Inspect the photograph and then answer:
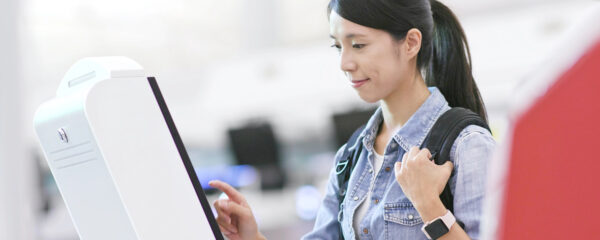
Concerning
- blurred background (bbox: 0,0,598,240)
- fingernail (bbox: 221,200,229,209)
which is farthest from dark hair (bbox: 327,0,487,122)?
blurred background (bbox: 0,0,598,240)

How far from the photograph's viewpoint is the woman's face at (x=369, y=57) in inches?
39.6

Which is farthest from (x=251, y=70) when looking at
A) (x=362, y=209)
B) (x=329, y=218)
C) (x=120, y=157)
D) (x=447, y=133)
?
(x=120, y=157)

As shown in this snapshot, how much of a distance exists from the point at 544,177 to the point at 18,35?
71.0 inches

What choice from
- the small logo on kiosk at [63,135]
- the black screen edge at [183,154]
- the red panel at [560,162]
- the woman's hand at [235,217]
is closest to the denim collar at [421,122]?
the woman's hand at [235,217]

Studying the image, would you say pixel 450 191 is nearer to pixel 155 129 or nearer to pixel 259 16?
pixel 155 129

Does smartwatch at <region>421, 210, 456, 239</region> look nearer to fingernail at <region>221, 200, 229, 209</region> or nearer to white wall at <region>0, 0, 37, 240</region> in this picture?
fingernail at <region>221, 200, 229, 209</region>

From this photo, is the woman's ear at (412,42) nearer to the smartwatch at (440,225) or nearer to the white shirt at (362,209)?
the white shirt at (362,209)

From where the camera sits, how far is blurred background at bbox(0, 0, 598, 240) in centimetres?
372

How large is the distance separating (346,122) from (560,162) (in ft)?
11.0

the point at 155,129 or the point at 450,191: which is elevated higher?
the point at 155,129

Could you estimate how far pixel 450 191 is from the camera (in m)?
0.93

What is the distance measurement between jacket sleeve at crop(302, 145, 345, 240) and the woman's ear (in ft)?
0.85

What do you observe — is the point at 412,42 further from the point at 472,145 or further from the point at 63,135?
the point at 63,135

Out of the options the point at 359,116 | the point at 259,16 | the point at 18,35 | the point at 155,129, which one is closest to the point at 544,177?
the point at 155,129
